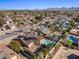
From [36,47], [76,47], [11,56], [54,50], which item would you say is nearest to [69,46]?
[76,47]

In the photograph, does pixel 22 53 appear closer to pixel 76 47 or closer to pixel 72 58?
pixel 72 58

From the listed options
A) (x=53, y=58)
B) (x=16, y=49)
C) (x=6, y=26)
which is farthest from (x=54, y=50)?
(x=6, y=26)

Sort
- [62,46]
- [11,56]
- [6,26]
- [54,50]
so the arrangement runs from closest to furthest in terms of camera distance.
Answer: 1. [11,56]
2. [54,50]
3. [62,46]
4. [6,26]

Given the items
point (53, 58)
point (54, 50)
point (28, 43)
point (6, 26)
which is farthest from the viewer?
point (6, 26)

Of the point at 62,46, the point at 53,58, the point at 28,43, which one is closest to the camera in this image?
the point at 53,58

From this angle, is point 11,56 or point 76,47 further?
point 76,47

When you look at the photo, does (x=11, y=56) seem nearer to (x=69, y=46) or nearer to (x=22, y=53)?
(x=22, y=53)

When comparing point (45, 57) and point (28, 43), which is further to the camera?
point (28, 43)

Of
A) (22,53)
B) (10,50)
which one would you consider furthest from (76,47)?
(10,50)
